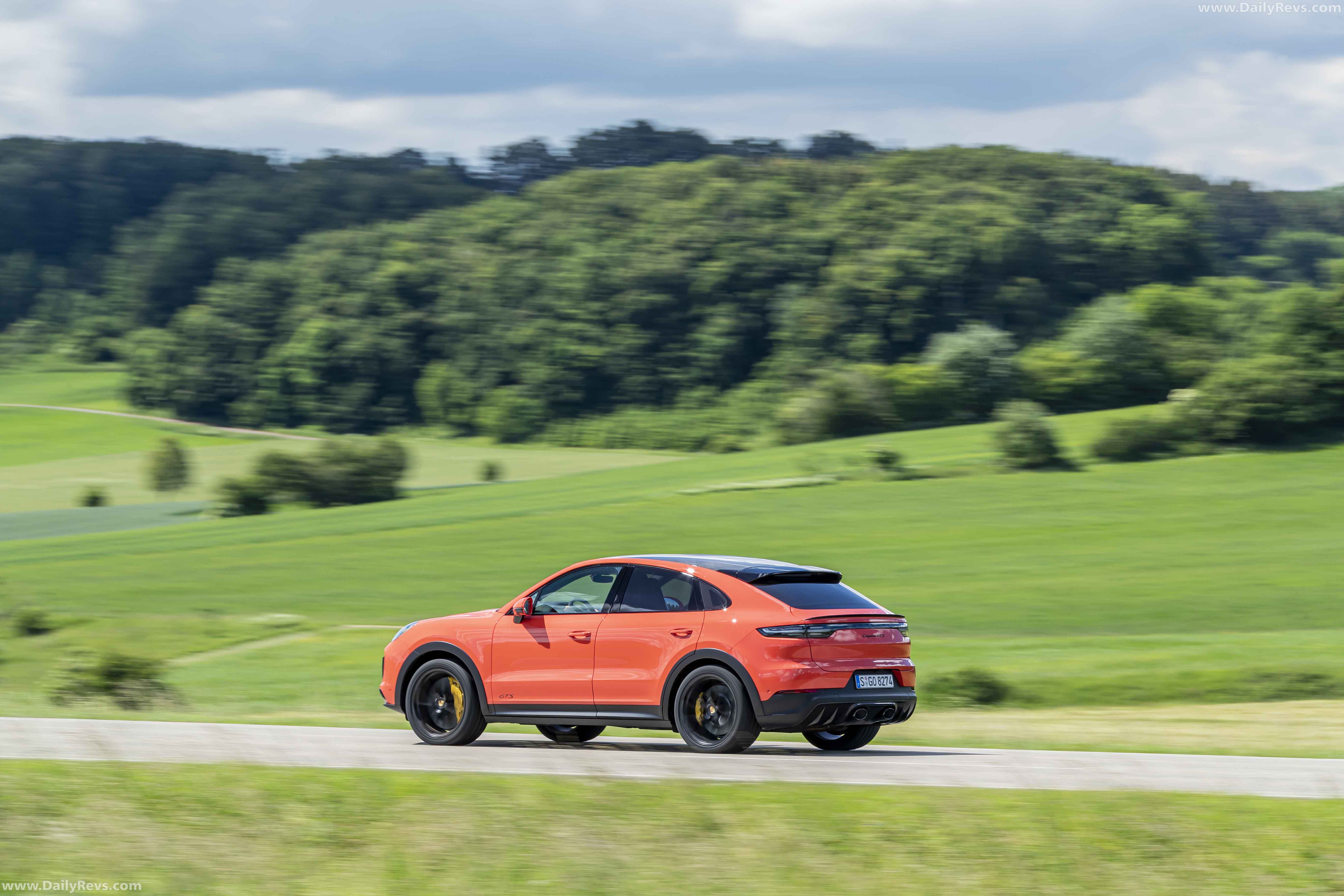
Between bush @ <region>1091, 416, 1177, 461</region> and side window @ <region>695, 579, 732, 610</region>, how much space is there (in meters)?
52.0

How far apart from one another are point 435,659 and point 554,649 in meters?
1.21

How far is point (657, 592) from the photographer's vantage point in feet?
35.7

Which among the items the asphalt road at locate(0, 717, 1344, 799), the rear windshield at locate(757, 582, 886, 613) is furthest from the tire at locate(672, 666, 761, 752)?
the rear windshield at locate(757, 582, 886, 613)

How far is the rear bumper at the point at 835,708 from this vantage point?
32.8ft

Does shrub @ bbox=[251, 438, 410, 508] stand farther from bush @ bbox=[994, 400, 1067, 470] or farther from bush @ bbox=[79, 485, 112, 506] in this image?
bush @ bbox=[994, 400, 1067, 470]

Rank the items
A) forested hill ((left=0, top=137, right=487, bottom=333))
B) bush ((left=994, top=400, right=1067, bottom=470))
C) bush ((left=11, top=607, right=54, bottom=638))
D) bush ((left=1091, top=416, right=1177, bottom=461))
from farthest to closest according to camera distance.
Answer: forested hill ((left=0, top=137, right=487, bottom=333)), bush ((left=1091, top=416, right=1177, bottom=461)), bush ((left=994, top=400, right=1067, bottom=470)), bush ((left=11, top=607, right=54, bottom=638))

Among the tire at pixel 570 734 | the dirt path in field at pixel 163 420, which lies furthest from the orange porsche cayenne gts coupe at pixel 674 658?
the dirt path in field at pixel 163 420

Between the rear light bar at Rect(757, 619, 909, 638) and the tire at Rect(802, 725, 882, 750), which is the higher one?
the rear light bar at Rect(757, 619, 909, 638)

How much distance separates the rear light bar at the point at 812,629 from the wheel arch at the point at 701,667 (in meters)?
0.30

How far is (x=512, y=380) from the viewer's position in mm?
123938

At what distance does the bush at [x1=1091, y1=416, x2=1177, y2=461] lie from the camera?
59750 mm

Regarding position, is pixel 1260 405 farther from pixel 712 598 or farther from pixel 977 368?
pixel 712 598

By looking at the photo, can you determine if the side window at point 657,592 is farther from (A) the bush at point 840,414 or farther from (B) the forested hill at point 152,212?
(B) the forested hill at point 152,212

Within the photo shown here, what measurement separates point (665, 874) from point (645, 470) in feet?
219
